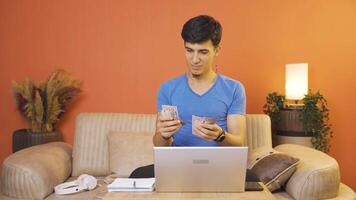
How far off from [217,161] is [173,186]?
183 mm

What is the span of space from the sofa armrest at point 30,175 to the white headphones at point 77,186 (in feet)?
0.22

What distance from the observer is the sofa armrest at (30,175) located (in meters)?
2.21

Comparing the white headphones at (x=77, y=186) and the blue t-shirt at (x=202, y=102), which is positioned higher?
the blue t-shirt at (x=202, y=102)

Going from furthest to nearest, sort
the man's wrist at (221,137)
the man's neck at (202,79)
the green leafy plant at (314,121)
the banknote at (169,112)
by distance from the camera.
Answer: the green leafy plant at (314,121)
the man's neck at (202,79)
the man's wrist at (221,137)
the banknote at (169,112)

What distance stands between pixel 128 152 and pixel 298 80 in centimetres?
135

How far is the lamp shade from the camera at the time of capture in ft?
9.50

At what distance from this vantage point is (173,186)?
1.37 metres

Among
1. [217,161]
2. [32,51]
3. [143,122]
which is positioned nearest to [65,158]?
[143,122]

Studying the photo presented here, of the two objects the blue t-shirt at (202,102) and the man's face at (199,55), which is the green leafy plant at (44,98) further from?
the man's face at (199,55)

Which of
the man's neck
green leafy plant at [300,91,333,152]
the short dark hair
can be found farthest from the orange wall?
the short dark hair

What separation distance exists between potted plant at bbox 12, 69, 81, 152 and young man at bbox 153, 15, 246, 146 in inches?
55.4

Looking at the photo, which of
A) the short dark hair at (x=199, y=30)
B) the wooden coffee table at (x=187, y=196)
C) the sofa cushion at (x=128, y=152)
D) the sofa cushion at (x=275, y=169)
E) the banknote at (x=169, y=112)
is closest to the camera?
the wooden coffee table at (x=187, y=196)

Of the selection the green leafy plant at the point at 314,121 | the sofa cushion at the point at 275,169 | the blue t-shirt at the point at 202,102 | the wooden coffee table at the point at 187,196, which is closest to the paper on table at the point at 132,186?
the wooden coffee table at the point at 187,196

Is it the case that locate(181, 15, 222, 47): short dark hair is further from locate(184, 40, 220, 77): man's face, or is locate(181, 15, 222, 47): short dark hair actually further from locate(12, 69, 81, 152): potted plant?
locate(12, 69, 81, 152): potted plant
